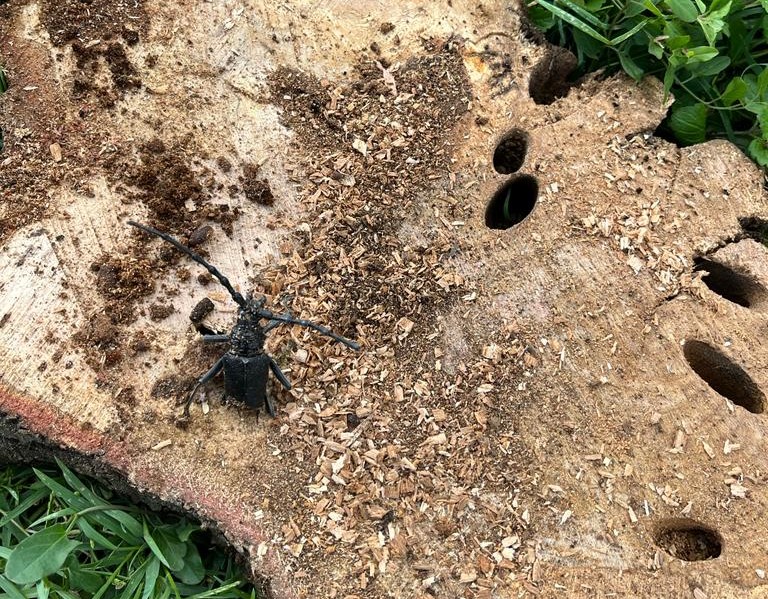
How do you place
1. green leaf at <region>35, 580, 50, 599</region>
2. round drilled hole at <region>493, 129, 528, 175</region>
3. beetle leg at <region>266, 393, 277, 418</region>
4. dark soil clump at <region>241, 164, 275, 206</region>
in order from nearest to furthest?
beetle leg at <region>266, 393, 277, 418</region> → green leaf at <region>35, 580, 50, 599</region> → dark soil clump at <region>241, 164, 275, 206</region> → round drilled hole at <region>493, 129, 528, 175</region>

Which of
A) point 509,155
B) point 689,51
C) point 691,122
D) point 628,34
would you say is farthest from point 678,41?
point 509,155

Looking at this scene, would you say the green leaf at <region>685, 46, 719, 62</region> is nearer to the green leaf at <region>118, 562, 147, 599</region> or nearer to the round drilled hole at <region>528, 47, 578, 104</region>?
the round drilled hole at <region>528, 47, 578, 104</region>

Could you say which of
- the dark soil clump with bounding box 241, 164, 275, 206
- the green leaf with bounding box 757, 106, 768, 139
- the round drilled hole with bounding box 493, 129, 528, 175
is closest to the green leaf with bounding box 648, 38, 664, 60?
the green leaf with bounding box 757, 106, 768, 139

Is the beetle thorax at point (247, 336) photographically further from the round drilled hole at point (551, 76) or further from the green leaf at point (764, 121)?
the green leaf at point (764, 121)

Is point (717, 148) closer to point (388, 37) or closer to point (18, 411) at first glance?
point (388, 37)

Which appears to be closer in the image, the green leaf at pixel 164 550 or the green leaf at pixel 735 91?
the green leaf at pixel 164 550

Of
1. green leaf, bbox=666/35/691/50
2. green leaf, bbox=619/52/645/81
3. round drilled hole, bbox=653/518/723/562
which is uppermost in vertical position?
green leaf, bbox=666/35/691/50

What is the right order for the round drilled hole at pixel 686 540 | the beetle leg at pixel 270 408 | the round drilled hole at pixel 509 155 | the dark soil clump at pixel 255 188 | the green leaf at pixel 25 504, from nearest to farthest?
the round drilled hole at pixel 686 540, the beetle leg at pixel 270 408, the dark soil clump at pixel 255 188, the green leaf at pixel 25 504, the round drilled hole at pixel 509 155

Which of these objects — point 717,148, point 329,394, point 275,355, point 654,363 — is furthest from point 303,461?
point 717,148

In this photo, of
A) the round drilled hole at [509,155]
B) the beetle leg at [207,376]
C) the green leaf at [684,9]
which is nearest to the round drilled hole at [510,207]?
the round drilled hole at [509,155]

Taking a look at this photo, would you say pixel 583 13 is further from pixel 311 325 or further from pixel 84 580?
pixel 84 580
